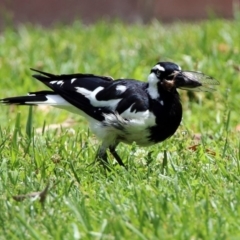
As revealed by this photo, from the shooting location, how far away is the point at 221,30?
304 inches

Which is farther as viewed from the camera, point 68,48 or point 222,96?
point 68,48

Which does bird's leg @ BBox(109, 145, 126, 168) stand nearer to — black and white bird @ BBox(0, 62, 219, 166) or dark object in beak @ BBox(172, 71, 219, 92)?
black and white bird @ BBox(0, 62, 219, 166)

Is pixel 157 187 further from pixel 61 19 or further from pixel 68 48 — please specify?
pixel 61 19

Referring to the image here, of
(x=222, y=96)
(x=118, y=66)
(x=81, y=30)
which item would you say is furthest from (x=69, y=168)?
(x=81, y=30)

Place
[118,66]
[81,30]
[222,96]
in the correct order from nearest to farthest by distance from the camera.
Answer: [222,96]
[118,66]
[81,30]

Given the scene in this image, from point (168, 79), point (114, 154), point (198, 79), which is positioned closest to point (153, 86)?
point (168, 79)

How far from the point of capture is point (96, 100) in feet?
15.0

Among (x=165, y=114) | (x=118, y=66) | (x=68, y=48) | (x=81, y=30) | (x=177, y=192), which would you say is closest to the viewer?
(x=177, y=192)

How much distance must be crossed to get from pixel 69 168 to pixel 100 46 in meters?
3.52

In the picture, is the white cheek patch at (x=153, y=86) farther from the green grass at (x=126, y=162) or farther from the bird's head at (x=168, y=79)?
the green grass at (x=126, y=162)

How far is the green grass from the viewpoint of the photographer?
3400 millimetres

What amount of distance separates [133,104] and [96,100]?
28cm

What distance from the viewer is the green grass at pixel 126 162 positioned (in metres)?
3.40

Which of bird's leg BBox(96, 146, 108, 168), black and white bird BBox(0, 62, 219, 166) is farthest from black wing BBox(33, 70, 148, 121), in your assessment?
bird's leg BBox(96, 146, 108, 168)
